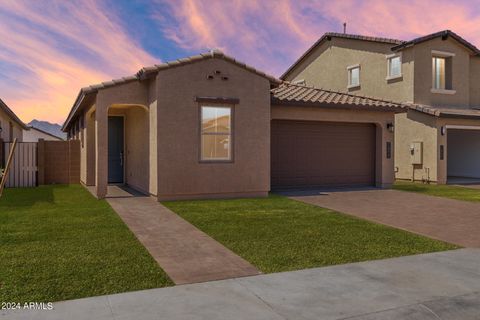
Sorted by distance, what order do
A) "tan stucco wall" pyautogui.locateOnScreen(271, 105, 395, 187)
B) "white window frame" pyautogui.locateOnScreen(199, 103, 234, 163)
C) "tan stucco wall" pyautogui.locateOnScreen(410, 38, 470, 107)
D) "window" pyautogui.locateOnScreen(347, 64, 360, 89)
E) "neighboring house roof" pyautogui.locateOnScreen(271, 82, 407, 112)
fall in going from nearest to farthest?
"white window frame" pyautogui.locateOnScreen(199, 103, 234, 163)
"neighboring house roof" pyautogui.locateOnScreen(271, 82, 407, 112)
"tan stucco wall" pyautogui.locateOnScreen(271, 105, 395, 187)
"tan stucco wall" pyautogui.locateOnScreen(410, 38, 470, 107)
"window" pyautogui.locateOnScreen(347, 64, 360, 89)

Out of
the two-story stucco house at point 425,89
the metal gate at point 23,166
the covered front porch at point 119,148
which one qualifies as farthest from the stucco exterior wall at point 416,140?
the metal gate at point 23,166

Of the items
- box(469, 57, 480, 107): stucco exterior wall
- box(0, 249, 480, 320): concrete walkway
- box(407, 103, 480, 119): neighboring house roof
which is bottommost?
box(0, 249, 480, 320): concrete walkway

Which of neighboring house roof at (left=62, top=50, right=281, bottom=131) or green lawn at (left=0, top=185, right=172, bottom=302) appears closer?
green lawn at (left=0, top=185, right=172, bottom=302)

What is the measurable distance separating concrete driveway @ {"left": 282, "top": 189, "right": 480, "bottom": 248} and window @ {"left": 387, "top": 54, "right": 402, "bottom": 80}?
804 centimetres

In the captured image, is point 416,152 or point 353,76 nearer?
point 416,152

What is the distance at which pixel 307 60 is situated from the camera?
2708cm

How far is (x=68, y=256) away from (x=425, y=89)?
18461 millimetres

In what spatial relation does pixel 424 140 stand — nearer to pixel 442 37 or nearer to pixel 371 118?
pixel 371 118

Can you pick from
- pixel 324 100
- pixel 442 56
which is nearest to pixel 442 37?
pixel 442 56

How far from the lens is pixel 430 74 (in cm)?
1977

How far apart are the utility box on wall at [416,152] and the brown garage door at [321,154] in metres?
3.86

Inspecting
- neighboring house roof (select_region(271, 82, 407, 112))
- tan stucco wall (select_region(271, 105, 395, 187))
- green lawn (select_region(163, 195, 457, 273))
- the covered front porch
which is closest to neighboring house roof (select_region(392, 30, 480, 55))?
neighboring house roof (select_region(271, 82, 407, 112))

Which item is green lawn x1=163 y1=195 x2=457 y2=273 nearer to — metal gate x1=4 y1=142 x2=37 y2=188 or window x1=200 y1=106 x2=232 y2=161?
window x1=200 y1=106 x2=232 y2=161

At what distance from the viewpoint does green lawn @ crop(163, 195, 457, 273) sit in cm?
600
